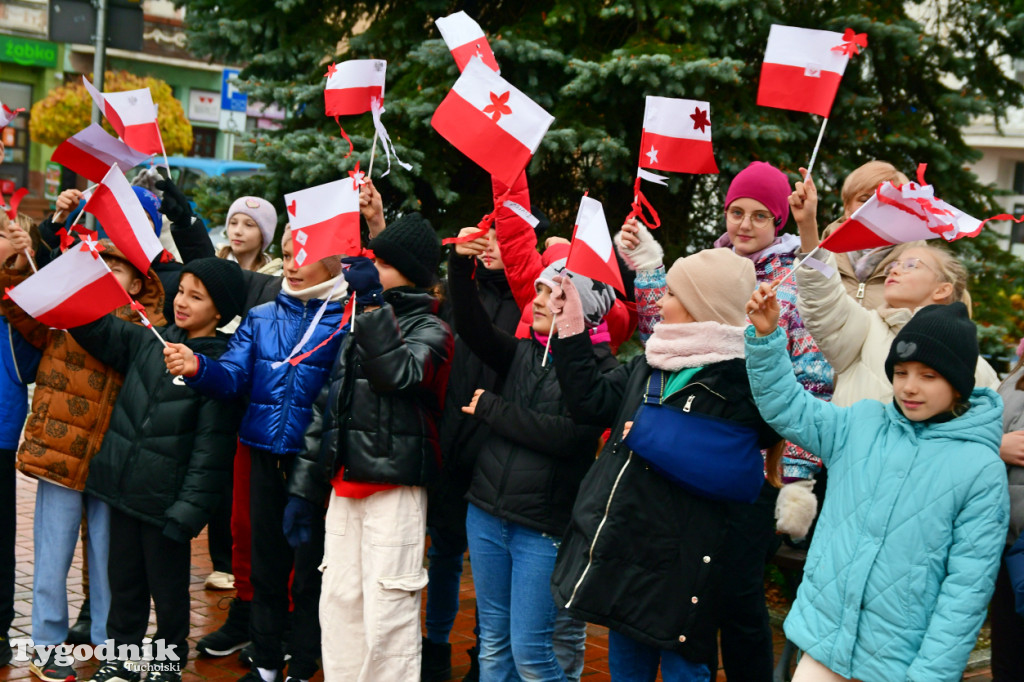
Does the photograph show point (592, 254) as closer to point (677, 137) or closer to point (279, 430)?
point (677, 137)

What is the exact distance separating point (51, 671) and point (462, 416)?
2.13 m

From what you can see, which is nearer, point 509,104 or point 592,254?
point 592,254

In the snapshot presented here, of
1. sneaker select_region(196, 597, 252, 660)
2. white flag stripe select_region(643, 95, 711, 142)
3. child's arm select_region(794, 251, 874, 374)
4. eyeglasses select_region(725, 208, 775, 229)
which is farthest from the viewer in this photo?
sneaker select_region(196, 597, 252, 660)

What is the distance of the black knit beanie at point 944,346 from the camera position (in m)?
3.28

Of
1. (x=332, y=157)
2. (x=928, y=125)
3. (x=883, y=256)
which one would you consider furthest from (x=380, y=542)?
(x=928, y=125)

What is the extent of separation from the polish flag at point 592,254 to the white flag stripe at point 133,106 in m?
2.78

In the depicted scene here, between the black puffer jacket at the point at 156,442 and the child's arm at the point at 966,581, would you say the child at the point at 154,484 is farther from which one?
the child's arm at the point at 966,581

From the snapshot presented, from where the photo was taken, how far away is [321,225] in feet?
15.6

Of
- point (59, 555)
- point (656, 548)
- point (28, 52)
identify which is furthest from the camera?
point (28, 52)

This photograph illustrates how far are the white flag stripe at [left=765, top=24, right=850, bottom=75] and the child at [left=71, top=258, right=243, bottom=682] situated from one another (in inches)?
102

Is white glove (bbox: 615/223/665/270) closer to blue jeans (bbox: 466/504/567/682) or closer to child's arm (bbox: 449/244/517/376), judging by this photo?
child's arm (bbox: 449/244/517/376)

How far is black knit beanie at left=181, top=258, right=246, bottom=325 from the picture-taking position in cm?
495

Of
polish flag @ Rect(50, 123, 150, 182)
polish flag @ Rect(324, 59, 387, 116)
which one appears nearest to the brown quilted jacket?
polish flag @ Rect(50, 123, 150, 182)

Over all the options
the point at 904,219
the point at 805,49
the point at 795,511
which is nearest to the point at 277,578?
the point at 795,511
